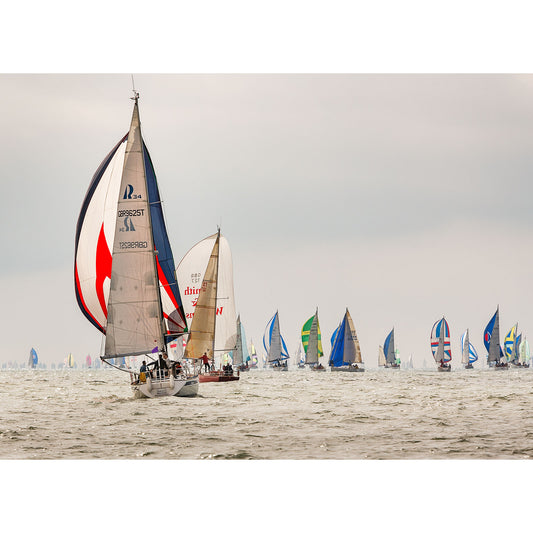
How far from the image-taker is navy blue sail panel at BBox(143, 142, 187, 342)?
13227 mm

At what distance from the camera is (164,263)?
14820 millimetres

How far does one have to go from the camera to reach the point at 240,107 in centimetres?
1214

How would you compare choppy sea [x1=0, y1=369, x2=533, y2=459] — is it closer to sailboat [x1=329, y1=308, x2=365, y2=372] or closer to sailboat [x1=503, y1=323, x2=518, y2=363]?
sailboat [x1=503, y1=323, x2=518, y2=363]

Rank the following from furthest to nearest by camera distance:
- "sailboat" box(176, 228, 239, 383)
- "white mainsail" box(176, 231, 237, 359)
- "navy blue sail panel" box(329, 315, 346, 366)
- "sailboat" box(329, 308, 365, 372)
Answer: "navy blue sail panel" box(329, 315, 346, 366) → "sailboat" box(329, 308, 365, 372) → "sailboat" box(176, 228, 239, 383) → "white mainsail" box(176, 231, 237, 359)

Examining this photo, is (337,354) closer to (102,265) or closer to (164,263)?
(164,263)

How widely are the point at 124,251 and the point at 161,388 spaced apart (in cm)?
272

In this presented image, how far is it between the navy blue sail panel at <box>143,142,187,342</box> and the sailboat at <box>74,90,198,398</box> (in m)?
0.02

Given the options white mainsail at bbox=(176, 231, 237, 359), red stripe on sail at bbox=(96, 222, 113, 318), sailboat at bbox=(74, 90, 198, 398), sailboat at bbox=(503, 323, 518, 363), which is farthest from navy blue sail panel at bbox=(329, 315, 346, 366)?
red stripe on sail at bbox=(96, 222, 113, 318)

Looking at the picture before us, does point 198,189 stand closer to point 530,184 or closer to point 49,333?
point 49,333

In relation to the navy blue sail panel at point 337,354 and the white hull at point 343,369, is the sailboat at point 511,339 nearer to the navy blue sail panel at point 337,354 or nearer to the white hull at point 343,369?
the navy blue sail panel at point 337,354

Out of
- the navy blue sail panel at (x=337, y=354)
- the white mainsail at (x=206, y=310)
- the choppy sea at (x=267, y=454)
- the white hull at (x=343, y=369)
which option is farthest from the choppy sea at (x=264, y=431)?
the white hull at (x=343, y=369)

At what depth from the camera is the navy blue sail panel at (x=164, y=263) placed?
43.4 ft

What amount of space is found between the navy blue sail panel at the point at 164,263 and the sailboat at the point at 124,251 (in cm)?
2

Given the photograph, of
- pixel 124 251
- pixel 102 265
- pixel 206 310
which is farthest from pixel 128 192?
pixel 206 310
